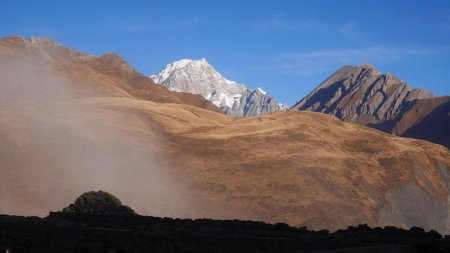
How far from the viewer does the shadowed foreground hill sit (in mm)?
53469

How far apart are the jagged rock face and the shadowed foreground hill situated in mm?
16522

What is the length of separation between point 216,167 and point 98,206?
38.0 m

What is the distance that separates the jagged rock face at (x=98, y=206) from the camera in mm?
29391

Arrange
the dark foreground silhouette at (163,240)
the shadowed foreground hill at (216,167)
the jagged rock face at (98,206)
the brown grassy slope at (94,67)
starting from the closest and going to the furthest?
the dark foreground silhouette at (163,240) < the jagged rock face at (98,206) < the shadowed foreground hill at (216,167) < the brown grassy slope at (94,67)

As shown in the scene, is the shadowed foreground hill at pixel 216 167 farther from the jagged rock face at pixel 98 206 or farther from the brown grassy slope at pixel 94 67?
the brown grassy slope at pixel 94 67

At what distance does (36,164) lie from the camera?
59.0 meters

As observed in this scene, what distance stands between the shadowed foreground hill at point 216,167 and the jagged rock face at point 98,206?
16.5 meters

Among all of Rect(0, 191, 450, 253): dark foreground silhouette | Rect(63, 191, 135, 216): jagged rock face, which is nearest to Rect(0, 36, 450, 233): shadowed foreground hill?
Rect(63, 191, 135, 216): jagged rock face

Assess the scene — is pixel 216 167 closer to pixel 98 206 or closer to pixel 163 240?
pixel 98 206

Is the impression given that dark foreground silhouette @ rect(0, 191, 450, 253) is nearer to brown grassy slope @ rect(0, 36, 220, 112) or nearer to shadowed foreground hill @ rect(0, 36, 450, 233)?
shadowed foreground hill @ rect(0, 36, 450, 233)

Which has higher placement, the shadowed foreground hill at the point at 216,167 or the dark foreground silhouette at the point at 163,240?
the shadowed foreground hill at the point at 216,167

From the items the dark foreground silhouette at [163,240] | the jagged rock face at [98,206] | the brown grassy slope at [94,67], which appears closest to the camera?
the dark foreground silhouette at [163,240]

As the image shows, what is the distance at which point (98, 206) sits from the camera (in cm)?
2975

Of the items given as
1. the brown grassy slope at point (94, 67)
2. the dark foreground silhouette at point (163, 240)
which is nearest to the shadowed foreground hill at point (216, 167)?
the dark foreground silhouette at point (163, 240)
